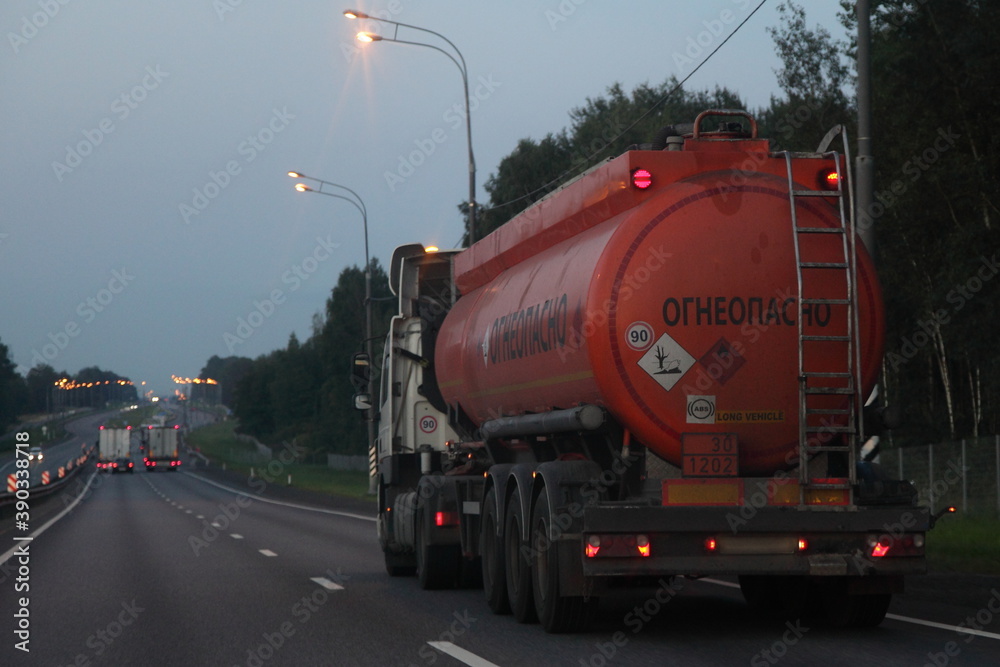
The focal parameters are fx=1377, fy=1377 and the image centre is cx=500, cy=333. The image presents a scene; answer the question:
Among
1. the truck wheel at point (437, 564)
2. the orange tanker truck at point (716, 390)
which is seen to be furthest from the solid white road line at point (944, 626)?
the truck wheel at point (437, 564)

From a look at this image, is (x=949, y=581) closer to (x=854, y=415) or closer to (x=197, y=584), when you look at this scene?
(x=854, y=415)

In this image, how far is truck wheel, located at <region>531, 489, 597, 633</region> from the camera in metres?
10.2

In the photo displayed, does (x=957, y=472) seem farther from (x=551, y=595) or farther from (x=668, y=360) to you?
(x=668, y=360)

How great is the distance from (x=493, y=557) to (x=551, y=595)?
202 cm

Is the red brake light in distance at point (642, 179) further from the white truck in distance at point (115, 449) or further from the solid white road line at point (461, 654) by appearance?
the white truck in distance at point (115, 449)

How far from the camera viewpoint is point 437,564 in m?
14.7

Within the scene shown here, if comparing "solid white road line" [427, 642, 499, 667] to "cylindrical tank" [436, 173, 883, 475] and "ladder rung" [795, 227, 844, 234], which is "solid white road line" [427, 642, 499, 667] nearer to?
"cylindrical tank" [436, 173, 883, 475]

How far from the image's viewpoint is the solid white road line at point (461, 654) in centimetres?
892

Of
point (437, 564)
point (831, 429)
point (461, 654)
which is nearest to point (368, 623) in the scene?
point (461, 654)

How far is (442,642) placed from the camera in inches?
396

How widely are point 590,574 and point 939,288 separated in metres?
25.7

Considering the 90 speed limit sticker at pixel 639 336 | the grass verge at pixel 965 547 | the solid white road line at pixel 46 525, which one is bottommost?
the solid white road line at pixel 46 525

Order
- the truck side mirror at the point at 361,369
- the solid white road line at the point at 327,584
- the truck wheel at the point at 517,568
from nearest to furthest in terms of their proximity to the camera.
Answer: the truck wheel at the point at 517,568
the solid white road line at the point at 327,584
the truck side mirror at the point at 361,369

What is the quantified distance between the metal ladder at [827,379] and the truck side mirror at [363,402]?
9952 millimetres
